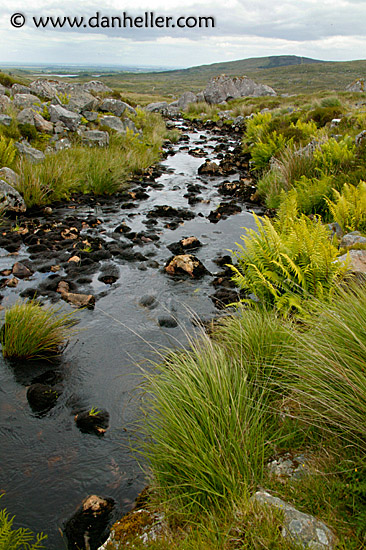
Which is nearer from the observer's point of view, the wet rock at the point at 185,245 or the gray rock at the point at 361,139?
the wet rock at the point at 185,245

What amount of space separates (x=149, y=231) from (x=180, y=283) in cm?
279

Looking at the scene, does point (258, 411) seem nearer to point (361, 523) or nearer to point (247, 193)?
point (361, 523)

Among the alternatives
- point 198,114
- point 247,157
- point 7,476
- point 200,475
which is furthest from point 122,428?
point 198,114

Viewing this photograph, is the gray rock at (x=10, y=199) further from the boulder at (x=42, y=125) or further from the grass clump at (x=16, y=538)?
the grass clump at (x=16, y=538)

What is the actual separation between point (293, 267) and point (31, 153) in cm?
945

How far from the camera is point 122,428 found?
12.1ft

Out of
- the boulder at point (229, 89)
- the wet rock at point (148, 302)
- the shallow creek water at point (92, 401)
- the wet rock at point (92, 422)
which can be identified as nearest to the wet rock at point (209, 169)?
the shallow creek water at point (92, 401)

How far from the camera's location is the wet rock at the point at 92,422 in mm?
3672

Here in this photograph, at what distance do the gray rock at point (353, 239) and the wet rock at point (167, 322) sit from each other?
9.31ft

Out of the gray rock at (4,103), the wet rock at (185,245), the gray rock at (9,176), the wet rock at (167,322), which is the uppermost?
the gray rock at (4,103)

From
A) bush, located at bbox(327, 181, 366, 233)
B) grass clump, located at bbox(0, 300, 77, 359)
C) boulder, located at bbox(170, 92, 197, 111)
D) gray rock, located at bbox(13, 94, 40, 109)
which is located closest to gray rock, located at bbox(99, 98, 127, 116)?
gray rock, located at bbox(13, 94, 40, 109)

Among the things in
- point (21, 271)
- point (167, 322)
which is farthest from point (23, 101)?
point (167, 322)

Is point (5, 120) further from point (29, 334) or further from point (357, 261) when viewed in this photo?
point (357, 261)

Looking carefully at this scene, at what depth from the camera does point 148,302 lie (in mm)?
6016
